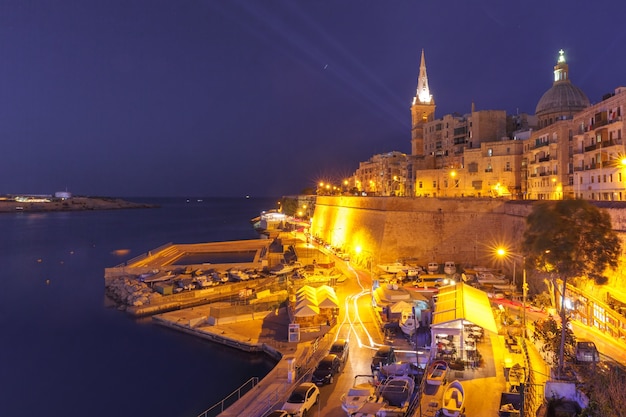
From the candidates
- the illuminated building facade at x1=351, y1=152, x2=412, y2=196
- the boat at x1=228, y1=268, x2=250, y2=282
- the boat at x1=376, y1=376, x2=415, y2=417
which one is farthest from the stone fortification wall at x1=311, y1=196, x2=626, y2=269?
the illuminated building facade at x1=351, y1=152, x2=412, y2=196

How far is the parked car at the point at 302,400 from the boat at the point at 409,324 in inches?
214

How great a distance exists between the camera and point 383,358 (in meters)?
13.1

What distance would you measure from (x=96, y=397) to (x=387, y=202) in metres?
22.2

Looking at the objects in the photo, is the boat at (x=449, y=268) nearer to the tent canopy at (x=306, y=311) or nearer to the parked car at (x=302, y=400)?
the tent canopy at (x=306, y=311)

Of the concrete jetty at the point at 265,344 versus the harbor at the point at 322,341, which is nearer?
the harbor at the point at 322,341

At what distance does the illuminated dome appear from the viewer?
129ft

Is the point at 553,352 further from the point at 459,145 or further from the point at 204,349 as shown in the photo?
the point at 459,145

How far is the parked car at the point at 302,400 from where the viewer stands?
34.5ft

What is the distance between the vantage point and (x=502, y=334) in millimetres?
15008

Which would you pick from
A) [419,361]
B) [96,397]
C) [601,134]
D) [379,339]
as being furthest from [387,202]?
[96,397]

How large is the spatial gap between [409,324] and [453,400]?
6.11 metres

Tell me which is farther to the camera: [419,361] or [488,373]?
[419,361]

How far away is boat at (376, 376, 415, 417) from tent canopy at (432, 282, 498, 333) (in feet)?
8.51

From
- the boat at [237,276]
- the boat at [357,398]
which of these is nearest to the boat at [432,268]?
the boat at [237,276]
